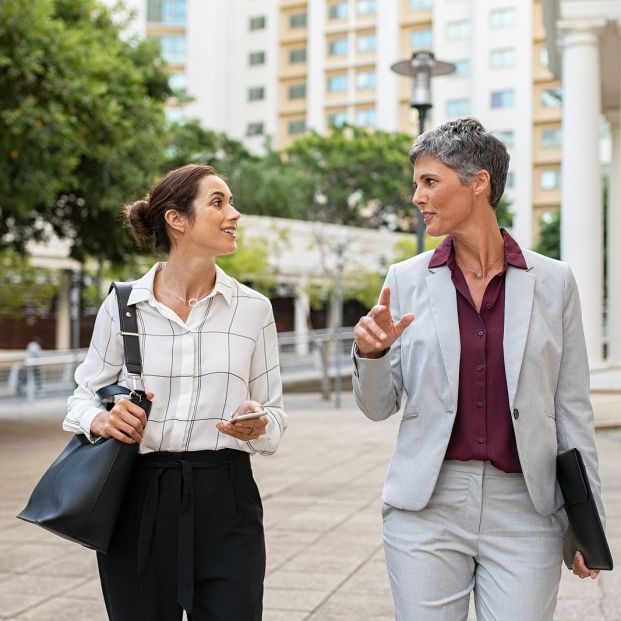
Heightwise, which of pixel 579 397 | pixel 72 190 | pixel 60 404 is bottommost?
pixel 60 404

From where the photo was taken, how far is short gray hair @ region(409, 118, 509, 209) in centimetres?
295

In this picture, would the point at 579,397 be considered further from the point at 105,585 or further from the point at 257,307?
the point at 105,585

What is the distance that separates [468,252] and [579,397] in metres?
0.49

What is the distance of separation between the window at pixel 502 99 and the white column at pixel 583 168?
4902cm

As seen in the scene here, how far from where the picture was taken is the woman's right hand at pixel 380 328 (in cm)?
278

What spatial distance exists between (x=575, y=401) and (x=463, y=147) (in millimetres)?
741

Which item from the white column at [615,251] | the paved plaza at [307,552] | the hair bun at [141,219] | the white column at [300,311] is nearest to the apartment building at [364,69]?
the white column at [300,311]

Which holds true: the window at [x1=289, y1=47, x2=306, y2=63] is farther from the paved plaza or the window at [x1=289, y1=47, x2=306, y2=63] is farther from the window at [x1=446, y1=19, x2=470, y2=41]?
the paved plaza

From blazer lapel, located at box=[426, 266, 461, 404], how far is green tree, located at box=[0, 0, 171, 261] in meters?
12.3

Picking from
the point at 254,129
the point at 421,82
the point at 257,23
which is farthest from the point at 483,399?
the point at 257,23

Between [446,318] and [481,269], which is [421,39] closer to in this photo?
[481,269]

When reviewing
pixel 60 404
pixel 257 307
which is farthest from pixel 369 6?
pixel 257 307

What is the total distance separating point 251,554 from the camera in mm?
A: 3090

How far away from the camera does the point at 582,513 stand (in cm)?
287
